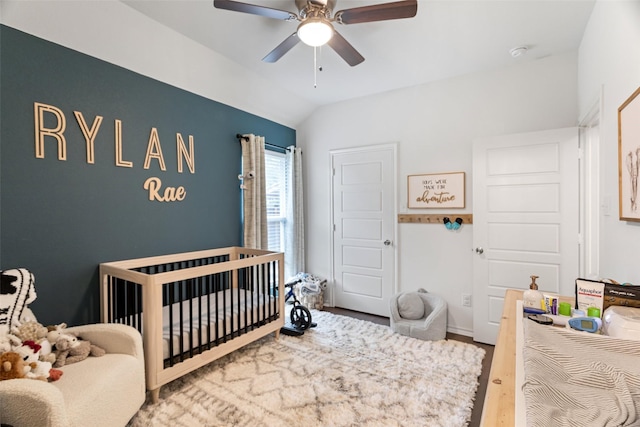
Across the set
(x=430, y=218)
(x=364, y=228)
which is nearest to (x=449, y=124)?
(x=430, y=218)

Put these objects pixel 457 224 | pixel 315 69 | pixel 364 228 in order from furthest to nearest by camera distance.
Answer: pixel 364 228, pixel 457 224, pixel 315 69

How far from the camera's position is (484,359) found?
2.48 metres

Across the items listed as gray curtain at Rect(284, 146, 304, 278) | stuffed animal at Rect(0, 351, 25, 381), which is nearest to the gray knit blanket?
stuffed animal at Rect(0, 351, 25, 381)

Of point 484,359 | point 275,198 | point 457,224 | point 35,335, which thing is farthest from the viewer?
point 275,198

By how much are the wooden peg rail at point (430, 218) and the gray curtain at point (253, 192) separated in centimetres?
155

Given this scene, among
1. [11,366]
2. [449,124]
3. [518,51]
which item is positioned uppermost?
[518,51]

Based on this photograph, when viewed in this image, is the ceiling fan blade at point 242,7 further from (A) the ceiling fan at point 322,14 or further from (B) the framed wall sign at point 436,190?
(B) the framed wall sign at point 436,190

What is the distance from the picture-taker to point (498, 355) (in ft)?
3.26

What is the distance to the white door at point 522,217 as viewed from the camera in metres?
2.53

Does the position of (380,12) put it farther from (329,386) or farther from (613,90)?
(329,386)

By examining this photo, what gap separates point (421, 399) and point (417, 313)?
1206mm

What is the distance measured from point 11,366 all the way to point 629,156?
2905 millimetres

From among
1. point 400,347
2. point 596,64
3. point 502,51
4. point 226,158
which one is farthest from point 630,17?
point 226,158

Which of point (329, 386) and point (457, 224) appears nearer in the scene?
point (329, 386)
